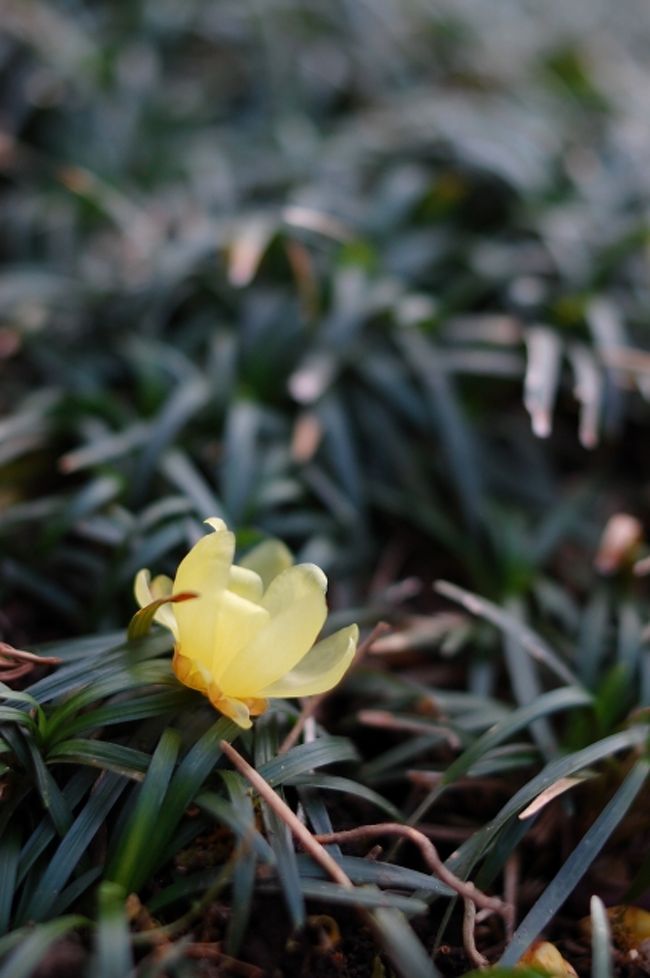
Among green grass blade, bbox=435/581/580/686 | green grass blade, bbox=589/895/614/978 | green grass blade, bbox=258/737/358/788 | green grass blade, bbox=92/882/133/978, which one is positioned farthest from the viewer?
green grass blade, bbox=435/581/580/686

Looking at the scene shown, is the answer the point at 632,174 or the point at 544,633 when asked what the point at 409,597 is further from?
the point at 632,174

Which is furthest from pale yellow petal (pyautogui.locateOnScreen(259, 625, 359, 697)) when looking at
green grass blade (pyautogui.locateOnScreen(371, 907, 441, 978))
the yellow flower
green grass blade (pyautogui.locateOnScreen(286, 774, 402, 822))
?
green grass blade (pyautogui.locateOnScreen(371, 907, 441, 978))

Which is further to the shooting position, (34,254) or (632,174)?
(632,174)

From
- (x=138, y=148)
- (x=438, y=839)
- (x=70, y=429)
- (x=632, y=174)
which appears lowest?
(x=438, y=839)

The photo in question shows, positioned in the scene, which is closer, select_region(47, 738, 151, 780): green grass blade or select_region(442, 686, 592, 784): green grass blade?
select_region(47, 738, 151, 780): green grass blade

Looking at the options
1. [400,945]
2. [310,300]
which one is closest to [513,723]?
[400,945]

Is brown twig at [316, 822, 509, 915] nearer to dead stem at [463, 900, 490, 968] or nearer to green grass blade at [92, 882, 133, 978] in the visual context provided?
dead stem at [463, 900, 490, 968]

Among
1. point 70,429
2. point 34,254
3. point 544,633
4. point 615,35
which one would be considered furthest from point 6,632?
point 615,35

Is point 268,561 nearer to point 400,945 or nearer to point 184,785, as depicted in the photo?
point 184,785
